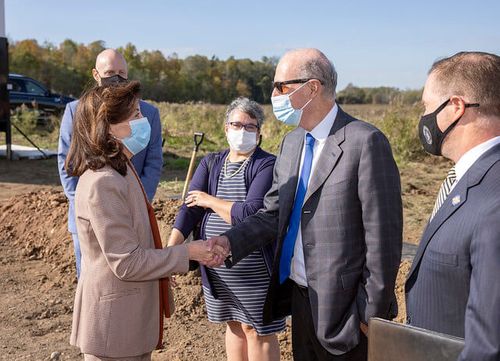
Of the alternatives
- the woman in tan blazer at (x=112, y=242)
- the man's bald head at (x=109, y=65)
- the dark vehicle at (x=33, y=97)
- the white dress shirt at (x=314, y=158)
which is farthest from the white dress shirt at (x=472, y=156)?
the dark vehicle at (x=33, y=97)

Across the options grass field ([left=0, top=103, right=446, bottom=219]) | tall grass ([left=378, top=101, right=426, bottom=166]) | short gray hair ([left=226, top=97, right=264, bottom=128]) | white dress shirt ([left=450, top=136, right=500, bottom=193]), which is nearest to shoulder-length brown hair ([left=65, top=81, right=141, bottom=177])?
short gray hair ([left=226, top=97, right=264, bottom=128])

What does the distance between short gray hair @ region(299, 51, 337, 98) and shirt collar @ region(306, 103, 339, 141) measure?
9 centimetres

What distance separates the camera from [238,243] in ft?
10.4

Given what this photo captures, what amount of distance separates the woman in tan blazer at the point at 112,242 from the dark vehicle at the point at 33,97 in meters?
19.2

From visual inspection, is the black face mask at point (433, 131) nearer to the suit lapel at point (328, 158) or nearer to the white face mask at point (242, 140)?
the suit lapel at point (328, 158)

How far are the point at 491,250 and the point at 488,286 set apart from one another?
0.30ft

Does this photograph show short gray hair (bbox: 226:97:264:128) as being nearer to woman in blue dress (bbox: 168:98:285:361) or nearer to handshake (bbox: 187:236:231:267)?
woman in blue dress (bbox: 168:98:285:361)

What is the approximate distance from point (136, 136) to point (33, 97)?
1972 centimetres

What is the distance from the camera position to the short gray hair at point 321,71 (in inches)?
106

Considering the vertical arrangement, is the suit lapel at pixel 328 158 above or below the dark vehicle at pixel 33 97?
below

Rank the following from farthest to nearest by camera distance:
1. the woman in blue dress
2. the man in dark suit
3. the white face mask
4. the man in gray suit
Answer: the white face mask
the woman in blue dress
the man in gray suit
the man in dark suit

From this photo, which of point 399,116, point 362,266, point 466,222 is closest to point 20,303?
point 362,266

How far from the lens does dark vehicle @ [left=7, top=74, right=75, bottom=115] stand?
68.5 feet

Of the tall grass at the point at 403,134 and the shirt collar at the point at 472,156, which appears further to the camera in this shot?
the tall grass at the point at 403,134
